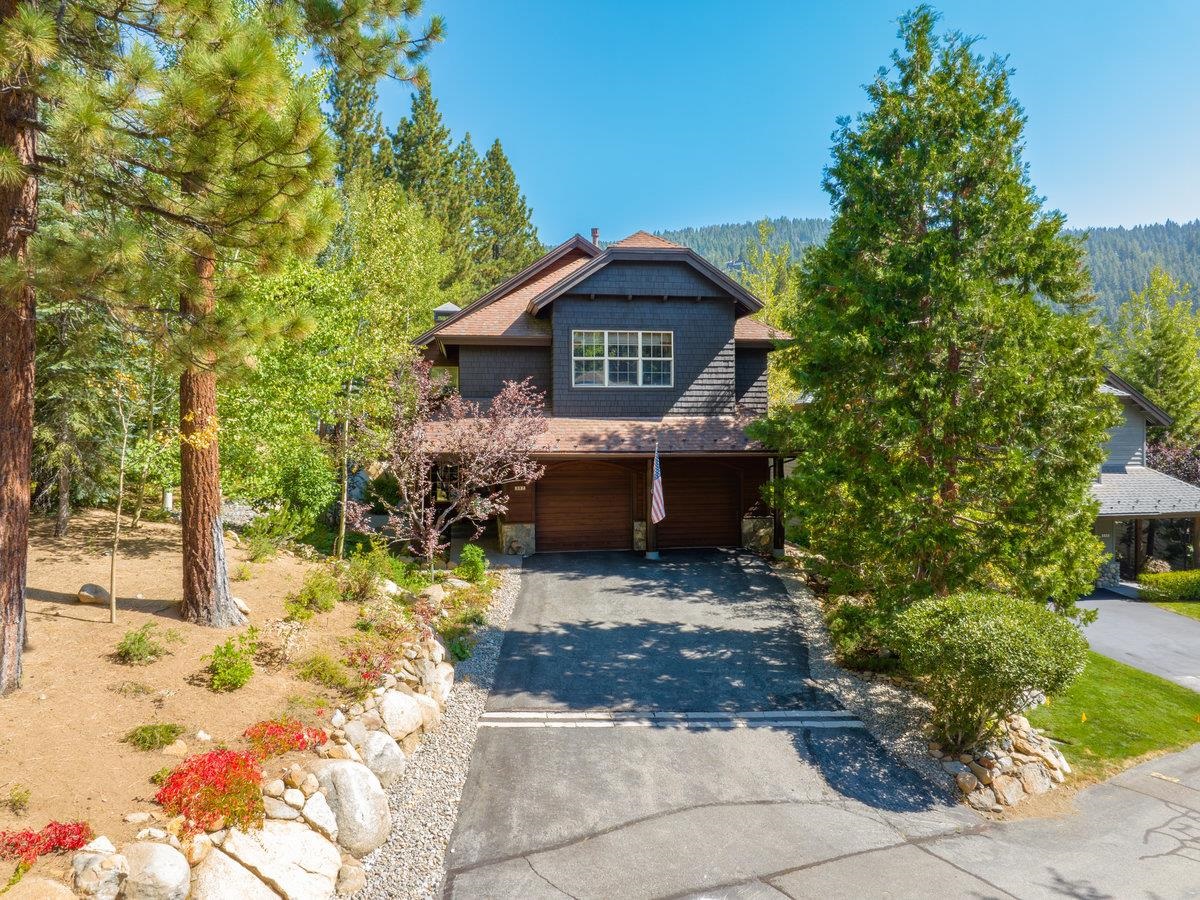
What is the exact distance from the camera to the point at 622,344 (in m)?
18.0

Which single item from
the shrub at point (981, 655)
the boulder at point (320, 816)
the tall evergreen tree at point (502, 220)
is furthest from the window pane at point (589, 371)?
the tall evergreen tree at point (502, 220)

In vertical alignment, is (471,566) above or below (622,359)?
below

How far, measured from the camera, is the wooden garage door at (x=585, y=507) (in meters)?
17.9

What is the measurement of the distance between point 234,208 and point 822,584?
13830 millimetres

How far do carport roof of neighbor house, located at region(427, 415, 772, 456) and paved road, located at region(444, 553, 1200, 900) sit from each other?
20.1 feet

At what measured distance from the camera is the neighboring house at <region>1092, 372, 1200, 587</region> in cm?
1838

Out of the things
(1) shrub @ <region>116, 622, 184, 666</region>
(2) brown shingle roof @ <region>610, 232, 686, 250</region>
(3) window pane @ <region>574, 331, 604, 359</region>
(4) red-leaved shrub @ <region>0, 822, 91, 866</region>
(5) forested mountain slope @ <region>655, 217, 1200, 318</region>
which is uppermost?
(5) forested mountain slope @ <region>655, 217, 1200, 318</region>

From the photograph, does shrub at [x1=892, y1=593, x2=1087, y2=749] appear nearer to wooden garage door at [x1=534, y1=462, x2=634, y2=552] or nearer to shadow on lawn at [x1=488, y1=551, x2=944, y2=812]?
shadow on lawn at [x1=488, y1=551, x2=944, y2=812]

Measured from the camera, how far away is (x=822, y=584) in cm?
1499

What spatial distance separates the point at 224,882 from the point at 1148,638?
18666mm

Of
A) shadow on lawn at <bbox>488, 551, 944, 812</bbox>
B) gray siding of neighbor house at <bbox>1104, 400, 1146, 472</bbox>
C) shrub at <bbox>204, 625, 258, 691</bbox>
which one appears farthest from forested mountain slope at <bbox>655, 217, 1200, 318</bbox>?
shrub at <bbox>204, 625, 258, 691</bbox>

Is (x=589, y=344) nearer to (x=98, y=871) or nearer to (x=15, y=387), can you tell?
(x=15, y=387)

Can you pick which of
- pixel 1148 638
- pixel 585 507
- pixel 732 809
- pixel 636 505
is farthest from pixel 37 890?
pixel 1148 638

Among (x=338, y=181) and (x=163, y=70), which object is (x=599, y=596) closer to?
(x=163, y=70)
